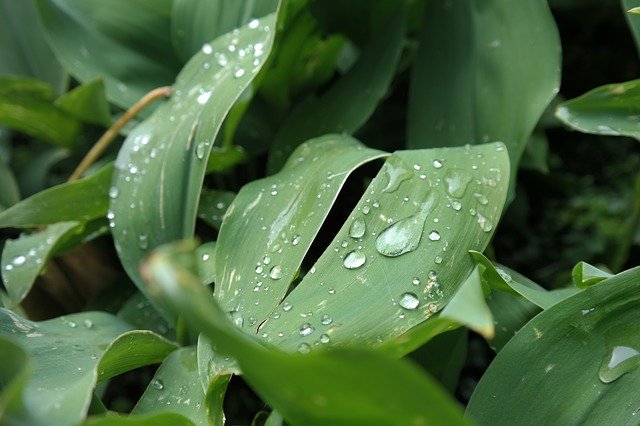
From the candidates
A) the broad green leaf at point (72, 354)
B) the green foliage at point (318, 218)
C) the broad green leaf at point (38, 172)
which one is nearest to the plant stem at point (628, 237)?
the green foliage at point (318, 218)

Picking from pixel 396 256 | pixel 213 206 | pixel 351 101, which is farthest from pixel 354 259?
pixel 351 101

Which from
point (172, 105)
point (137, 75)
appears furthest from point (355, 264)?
point (137, 75)

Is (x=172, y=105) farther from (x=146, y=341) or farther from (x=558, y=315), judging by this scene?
(x=558, y=315)

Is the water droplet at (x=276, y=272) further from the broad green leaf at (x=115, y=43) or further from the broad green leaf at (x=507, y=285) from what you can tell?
the broad green leaf at (x=115, y=43)

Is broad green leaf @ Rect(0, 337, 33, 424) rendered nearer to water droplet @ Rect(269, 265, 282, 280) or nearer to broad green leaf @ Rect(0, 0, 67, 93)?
water droplet @ Rect(269, 265, 282, 280)

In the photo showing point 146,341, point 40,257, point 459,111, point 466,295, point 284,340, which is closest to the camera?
point 466,295

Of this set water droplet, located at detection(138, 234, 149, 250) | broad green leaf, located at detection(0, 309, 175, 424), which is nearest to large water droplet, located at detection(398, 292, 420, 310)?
broad green leaf, located at detection(0, 309, 175, 424)
